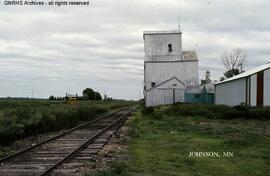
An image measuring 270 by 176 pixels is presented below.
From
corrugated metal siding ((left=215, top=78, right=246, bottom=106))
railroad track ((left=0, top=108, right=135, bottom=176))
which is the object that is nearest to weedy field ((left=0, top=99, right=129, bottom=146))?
railroad track ((left=0, top=108, right=135, bottom=176))

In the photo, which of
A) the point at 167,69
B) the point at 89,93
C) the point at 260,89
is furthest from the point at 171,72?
the point at 89,93

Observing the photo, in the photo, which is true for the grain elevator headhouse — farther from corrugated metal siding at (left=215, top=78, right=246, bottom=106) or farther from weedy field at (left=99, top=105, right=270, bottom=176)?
weedy field at (left=99, top=105, right=270, bottom=176)

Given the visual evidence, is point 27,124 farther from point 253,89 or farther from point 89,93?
point 89,93

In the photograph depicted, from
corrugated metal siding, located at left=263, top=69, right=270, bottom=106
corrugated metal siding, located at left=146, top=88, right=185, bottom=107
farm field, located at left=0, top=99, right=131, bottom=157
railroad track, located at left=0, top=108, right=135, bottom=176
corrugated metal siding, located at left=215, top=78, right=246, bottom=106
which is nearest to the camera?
railroad track, located at left=0, top=108, right=135, bottom=176

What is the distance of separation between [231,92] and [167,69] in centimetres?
2486

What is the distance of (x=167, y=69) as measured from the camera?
240 ft

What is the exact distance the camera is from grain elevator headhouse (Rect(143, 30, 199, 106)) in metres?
67.5

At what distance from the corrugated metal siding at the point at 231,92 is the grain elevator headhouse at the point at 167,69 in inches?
368

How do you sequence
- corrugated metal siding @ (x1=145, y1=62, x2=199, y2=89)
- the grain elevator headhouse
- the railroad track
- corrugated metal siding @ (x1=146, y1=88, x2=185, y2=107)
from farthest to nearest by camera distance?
1. corrugated metal siding @ (x1=145, y1=62, x2=199, y2=89)
2. the grain elevator headhouse
3. corrugated metal siding @ (x1=146, y1=88, x2=185, y2=107)
4. the railroad track

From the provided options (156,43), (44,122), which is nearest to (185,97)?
(156,43)

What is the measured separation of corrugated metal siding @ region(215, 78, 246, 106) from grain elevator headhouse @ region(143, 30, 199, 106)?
9.34 m

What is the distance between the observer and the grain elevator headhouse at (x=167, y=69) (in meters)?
67.5

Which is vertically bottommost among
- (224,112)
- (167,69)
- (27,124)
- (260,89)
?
(27,124)

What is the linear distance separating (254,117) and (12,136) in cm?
2140
